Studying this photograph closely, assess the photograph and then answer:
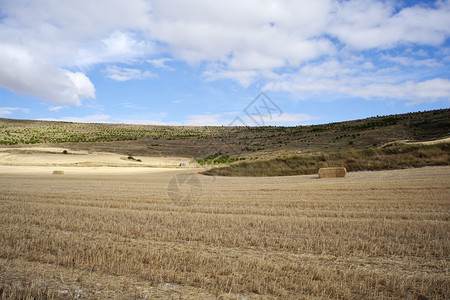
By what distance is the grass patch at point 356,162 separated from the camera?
22981 mm

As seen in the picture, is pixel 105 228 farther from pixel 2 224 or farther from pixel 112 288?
pixel 112 288

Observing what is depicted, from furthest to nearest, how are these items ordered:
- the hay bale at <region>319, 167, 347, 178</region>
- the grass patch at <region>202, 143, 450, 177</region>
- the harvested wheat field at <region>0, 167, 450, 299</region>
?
the grass patch at <region>202, 143, 450, 177</region> → the hay bale at <region>319, 167, 347, 178</region> → the harvested wheat field at <region>0, 167, 450, 299</region>

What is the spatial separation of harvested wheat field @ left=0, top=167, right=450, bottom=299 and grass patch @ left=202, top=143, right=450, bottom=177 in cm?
1367

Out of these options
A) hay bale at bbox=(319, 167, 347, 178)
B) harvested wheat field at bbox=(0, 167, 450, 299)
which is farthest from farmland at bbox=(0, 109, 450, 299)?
hay bale at bbox=(319, 167, 347, 178)

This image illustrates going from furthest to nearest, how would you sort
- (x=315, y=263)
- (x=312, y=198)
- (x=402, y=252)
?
(x=312, y=198), (x=402, y=252), (x=315, y=263)

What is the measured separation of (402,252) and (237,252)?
10.3 ft

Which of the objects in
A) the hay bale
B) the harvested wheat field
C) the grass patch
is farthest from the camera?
the grass patch

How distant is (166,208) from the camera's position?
35.5 ft

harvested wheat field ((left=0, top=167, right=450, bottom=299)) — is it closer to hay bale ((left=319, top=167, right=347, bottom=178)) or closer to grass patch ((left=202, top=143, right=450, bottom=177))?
hay bale ((left=319, top=167, right=347, bottom=178))

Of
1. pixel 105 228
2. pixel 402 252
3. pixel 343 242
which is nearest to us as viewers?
pixel 402 252

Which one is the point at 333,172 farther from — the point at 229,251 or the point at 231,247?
the point at 229,251

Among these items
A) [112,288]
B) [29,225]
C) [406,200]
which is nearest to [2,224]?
[29,225]

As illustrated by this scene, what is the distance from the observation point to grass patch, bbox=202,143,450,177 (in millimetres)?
22981

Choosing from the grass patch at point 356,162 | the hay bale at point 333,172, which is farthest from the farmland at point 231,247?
the grass patch at point 356,162
